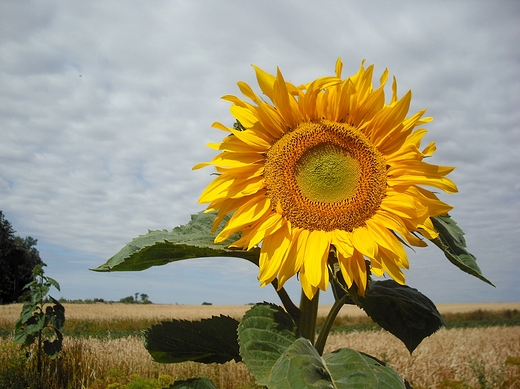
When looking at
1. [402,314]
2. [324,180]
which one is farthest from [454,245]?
[324,180]

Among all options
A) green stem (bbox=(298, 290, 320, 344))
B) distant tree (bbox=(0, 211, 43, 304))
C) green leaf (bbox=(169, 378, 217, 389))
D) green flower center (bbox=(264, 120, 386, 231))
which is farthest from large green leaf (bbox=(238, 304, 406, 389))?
distant tree (bbox=(0, 211, 43, 304))

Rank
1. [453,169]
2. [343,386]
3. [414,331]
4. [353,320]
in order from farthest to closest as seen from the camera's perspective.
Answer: [353,320] < [414,331] < [453,169] < [343,386]

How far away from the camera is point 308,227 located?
5.33ft

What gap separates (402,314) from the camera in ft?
5.88

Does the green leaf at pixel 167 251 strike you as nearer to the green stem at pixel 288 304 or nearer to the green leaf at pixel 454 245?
the green stem at pixel 288 304

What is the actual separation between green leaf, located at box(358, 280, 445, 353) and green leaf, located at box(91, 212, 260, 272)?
1.46 ft

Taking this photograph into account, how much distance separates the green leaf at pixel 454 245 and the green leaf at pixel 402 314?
0.24m

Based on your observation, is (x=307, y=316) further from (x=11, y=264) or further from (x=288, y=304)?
(x=11, y=264)

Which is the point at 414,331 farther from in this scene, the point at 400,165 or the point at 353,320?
the point at 353,320

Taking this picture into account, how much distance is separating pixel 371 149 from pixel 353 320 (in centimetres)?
3972

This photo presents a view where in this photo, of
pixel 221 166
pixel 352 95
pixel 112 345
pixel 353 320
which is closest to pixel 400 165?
pixel 352 95

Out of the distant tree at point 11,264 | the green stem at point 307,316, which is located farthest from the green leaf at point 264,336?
the distant tree at point 11,264

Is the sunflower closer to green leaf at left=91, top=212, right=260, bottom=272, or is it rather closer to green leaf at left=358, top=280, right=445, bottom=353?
green leaf at left=91, top=212, right=260, bottom=272

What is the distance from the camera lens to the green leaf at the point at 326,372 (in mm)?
1294
